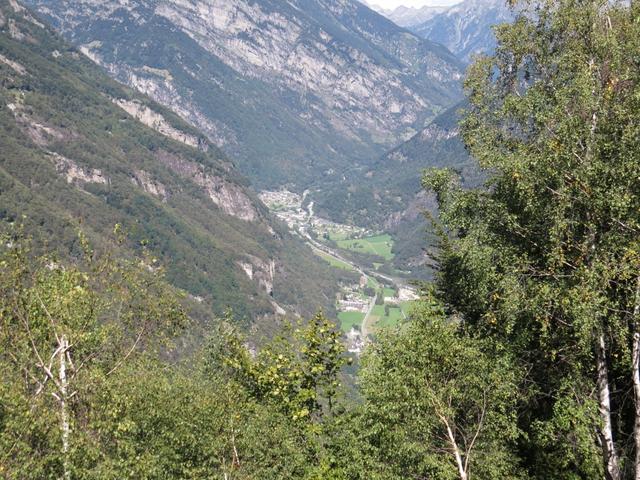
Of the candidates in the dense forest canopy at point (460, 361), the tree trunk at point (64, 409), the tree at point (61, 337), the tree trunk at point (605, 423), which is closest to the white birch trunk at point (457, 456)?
the dense forest canopy at point (460, 361)

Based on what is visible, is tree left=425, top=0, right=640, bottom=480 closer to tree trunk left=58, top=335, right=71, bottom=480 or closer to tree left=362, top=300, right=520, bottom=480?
tree left=362, top=300, right=520, bottom=480

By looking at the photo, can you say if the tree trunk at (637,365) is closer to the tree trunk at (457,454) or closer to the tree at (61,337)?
the tree trunk at (457,454)

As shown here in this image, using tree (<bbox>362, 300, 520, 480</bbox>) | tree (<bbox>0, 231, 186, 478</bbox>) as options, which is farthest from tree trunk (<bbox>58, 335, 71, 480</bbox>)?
tree (<bbox>362, 300, 520, 480</bbox>)

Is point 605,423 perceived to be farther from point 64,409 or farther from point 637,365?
point 64,409

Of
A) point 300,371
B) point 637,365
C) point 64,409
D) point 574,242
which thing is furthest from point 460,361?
point 64,409

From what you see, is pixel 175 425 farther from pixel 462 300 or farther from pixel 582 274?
pixel 462 300

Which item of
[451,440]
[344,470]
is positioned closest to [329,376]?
[344,470]
